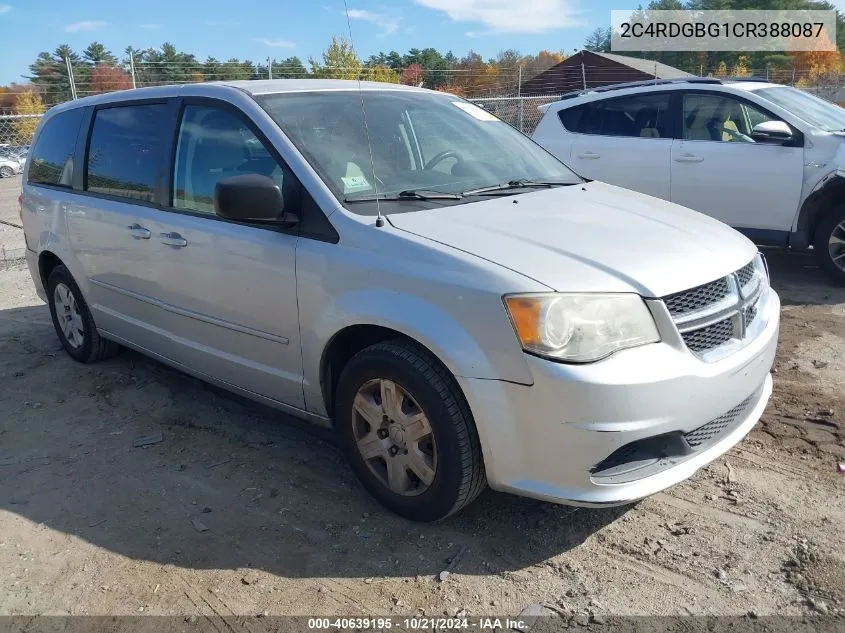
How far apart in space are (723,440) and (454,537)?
3.80 ft

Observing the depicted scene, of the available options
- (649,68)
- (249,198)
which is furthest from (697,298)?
(649,68)

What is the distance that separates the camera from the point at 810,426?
3.85 metres

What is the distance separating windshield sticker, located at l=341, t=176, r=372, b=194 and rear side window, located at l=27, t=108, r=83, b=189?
8.68ft

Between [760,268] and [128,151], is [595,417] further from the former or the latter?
[128,151]

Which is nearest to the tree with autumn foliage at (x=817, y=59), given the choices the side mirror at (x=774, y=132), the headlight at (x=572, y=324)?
the side mirror at (x=774, y=132)

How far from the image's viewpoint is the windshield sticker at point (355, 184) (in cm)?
329

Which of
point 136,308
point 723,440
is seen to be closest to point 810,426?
point 723,440

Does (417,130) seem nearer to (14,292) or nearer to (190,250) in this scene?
(190,250)

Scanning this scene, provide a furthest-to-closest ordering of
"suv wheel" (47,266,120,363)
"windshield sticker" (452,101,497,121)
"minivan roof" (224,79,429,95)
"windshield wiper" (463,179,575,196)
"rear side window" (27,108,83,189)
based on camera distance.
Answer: "suv wheel" (47,266,120,363) < "rear side window" (27,108,83,189) < "windshield sticker" (452,101,497,121) < "minivan roof" (224,79,429,95) < "windshield wiper" (463,179,575,196)

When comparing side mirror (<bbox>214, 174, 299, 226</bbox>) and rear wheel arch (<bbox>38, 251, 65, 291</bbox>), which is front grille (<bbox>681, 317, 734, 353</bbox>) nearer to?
side mirror (<bbox>214, 174, 299, 226</bbox>)

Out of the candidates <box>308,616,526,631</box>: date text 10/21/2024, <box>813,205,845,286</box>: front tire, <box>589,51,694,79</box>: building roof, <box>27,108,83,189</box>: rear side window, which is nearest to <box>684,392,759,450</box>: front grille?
<box>308,616,526,631</box>: date text 10/21/2024

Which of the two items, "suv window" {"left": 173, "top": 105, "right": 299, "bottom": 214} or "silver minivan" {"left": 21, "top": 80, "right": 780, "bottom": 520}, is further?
"suv window" {"left": 173, "top": 105, "right": 299, "bottom": 214}

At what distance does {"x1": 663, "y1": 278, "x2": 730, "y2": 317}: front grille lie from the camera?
2.72 metres

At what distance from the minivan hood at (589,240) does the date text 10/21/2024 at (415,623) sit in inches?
46.6
